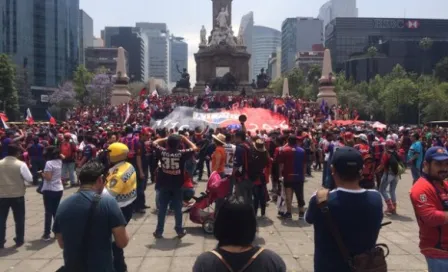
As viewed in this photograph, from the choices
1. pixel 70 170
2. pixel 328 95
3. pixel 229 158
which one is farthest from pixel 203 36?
pixel 229 158

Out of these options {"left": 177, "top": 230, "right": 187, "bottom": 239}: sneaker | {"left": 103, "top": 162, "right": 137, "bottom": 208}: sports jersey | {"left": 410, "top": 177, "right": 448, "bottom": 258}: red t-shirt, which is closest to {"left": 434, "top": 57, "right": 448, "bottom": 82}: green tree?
{"left": 177, "top": 230, "right": 187, "bottom": 239}: sneaker

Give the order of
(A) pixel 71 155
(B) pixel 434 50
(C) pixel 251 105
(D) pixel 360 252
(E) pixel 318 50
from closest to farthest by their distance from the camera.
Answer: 1. (D) pixel 360 252
2. (A) pixel 71 155
3. (C) pixel 251 105
4. (B) pixel 434 50
5. (E) pixel 318 50

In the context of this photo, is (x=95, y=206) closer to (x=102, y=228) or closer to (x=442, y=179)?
(x=102, y=228)

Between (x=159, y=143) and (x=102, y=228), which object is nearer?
(x=102, y=228)

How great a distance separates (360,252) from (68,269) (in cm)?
223

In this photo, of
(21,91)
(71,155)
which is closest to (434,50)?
(21,91)

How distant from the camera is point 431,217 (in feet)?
13.4

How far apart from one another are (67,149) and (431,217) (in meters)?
13.7

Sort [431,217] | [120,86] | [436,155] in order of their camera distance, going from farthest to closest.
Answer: [120,86] → [436,155] → [431,217]

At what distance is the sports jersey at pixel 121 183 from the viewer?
6.57 meters

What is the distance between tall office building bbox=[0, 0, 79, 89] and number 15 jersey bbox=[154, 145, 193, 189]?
284 feet

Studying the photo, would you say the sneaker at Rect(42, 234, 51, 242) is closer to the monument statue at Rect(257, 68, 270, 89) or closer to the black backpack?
the black backpack

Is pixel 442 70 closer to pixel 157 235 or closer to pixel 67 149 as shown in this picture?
pixel 67 149

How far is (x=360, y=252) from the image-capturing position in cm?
365
